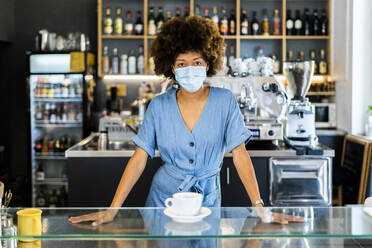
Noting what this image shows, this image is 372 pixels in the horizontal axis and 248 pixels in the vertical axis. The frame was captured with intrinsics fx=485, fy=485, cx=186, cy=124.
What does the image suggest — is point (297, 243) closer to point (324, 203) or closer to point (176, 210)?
point (176, 210)

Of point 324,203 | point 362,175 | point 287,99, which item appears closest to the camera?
point 324,203

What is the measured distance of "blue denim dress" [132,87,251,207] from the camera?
86.8 inches

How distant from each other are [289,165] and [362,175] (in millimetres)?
1226

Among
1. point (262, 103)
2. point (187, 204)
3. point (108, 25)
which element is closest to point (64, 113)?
point (108, 25)

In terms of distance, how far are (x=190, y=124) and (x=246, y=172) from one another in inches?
13.5

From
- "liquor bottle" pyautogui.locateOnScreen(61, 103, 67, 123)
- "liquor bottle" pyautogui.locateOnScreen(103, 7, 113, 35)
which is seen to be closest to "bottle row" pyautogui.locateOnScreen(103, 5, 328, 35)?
"liquor bottle" pyautogui.locateOnScreen(103, 7, 113, 35)

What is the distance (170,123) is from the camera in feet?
7.34

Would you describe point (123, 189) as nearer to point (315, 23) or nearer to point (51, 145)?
point (51, 145)

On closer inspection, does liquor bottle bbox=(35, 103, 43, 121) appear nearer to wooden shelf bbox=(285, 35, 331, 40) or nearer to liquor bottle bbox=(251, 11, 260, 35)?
liquor bottle bbox=(251, 11, 260, 35)

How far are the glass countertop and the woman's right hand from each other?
0.07ft

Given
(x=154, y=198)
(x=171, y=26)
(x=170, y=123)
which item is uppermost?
(x=171, y=26)

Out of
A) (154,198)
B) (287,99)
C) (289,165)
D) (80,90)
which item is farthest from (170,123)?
(80,90)

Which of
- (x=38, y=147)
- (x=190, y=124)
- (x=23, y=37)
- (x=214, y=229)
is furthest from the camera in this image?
(x=23, y=37)

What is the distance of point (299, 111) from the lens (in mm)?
3936
